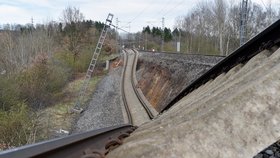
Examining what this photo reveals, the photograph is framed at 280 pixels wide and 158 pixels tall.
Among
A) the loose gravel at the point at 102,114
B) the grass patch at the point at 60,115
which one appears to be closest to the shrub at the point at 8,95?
the grass patch at the point at 60,115

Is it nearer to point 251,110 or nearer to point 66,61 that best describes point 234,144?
point 251,110

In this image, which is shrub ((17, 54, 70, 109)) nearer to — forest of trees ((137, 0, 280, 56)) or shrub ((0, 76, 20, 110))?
shrub ((0, 76, 20, 110))

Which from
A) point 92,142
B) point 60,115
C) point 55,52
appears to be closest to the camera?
point 92,142

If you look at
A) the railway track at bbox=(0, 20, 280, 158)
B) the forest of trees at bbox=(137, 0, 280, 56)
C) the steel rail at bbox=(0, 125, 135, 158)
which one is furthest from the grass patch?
the forest of trees at bbox=(137, 0, 280, 56)

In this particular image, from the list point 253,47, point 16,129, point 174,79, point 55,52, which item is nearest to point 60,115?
point 16,129

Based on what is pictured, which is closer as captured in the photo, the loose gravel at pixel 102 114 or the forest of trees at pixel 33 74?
the loose gravel at pixel 102 114

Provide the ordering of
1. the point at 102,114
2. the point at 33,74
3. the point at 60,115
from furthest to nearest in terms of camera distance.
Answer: the point at 33,74 < the point at 60,115 < the point at 102,114

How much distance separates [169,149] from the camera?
202 cm

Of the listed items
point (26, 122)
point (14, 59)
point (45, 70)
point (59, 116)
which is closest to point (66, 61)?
point (14, 59)

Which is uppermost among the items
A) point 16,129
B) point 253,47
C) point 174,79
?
point 253,47

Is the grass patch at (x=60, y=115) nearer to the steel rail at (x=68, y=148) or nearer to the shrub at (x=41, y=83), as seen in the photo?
the shrub at (x=41, y=83)

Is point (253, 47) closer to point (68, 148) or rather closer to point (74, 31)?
point (68, 148)

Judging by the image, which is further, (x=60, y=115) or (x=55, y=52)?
(x=55, y=52)

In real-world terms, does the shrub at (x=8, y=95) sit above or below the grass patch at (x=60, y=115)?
above
